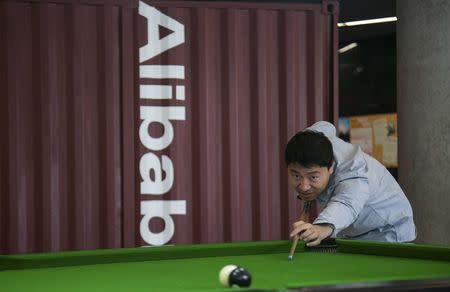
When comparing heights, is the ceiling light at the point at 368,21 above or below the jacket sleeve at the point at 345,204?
above

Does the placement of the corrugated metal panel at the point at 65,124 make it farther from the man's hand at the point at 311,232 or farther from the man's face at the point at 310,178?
the man's hand at the point at 311,232

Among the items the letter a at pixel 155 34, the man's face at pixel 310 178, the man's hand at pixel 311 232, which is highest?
the letter a at pixel 155 34

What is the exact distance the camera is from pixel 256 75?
5090 millimetres

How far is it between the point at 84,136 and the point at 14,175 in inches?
21.8

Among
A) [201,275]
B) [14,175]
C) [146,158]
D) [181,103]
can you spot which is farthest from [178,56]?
[201,275]

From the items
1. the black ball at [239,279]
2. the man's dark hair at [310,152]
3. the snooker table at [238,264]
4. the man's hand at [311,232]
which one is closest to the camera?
the black ball at [239,279]

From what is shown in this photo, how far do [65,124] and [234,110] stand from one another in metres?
1.24

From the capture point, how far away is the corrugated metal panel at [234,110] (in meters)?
4.96

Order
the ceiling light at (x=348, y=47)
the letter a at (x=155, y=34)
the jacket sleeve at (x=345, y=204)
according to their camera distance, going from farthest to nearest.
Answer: the ceiling light at (x=348, y=47) < the letter a at (x=155, y=34) < the jacket sleeve at (x=345, y=204)

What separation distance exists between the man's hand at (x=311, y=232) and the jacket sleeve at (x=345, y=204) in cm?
4

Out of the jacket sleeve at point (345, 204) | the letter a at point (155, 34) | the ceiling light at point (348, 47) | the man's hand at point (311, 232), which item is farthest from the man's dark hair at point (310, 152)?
the ceiling light at point (348, 47)

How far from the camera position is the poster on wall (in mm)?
9594

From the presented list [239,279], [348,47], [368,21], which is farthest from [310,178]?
[348,47]

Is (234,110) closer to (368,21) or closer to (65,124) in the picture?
(65,124)
